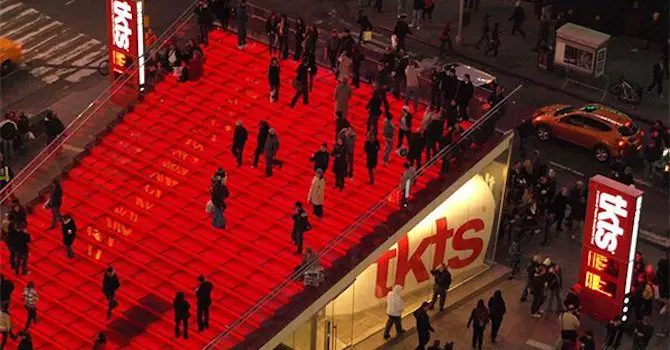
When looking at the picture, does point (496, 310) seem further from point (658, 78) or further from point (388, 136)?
point (658, 78)

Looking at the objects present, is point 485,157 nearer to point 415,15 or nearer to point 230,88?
point 230,88

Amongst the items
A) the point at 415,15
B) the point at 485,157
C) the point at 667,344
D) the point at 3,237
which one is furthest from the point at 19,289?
the point at 415,15

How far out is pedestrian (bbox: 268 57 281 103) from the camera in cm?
5394

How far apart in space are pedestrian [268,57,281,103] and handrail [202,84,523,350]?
5.74 m

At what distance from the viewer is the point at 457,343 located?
50.9 m

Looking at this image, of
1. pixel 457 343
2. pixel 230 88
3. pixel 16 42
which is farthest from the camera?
pixel 16 42

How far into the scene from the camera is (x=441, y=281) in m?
51.3

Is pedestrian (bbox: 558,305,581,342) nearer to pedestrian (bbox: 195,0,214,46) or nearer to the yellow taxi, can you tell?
pedestrian (bbox: 195,0,214,46)

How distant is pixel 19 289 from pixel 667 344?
1831 cm

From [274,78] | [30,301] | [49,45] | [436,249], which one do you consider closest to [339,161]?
[436,249]

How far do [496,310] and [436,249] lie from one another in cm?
286

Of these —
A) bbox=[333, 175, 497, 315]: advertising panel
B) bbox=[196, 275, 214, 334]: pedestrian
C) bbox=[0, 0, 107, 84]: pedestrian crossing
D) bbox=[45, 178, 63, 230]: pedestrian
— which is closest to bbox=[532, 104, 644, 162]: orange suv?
bbox=[333, 175, 497, 315]: advertising panel

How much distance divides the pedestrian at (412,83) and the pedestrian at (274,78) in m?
3.92

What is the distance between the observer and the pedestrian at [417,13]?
67.1 m
